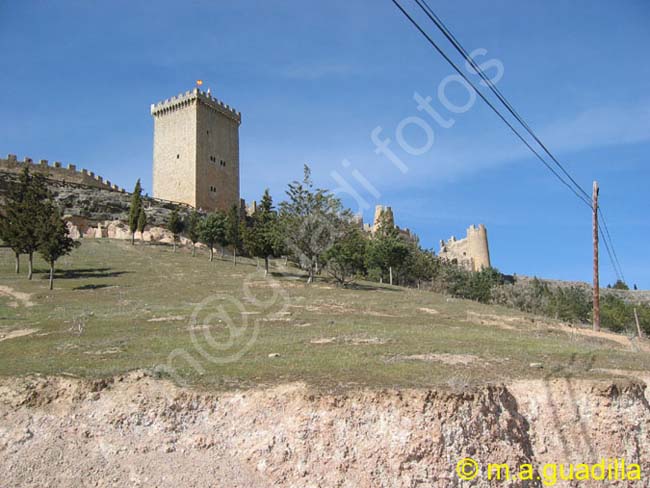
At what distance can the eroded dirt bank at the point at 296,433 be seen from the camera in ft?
32.7

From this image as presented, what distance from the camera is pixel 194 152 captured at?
64625 millimetres

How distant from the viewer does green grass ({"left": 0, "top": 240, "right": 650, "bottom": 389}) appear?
12.5 metres

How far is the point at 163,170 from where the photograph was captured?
67125 mm

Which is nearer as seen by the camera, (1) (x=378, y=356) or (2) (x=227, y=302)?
(1) (x=378, y=356)

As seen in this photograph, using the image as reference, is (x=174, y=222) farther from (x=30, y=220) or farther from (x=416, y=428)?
(x=416, y=428)

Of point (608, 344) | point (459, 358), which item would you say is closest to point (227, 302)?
point (459, 358)

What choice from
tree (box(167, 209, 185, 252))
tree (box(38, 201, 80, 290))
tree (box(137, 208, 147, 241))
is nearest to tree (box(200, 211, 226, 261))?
tree (box(167, 209, 185, 252))

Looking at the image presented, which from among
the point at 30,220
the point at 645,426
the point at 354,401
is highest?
the point at 30,220

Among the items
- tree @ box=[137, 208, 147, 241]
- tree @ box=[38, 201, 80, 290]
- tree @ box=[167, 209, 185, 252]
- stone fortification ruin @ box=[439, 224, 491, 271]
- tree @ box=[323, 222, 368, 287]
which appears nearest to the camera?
tree @ box=[38, 201, 80, 290]

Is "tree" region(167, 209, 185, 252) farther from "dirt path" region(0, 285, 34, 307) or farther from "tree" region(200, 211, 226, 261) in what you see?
"dirt path" region(0, 285, 34, 307)

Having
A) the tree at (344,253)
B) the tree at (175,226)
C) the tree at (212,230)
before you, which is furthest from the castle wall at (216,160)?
the tree at (344,253)

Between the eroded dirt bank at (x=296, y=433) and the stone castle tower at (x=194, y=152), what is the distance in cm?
5417

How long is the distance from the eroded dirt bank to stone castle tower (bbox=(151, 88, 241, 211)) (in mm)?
54169

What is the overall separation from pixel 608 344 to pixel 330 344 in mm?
11117
